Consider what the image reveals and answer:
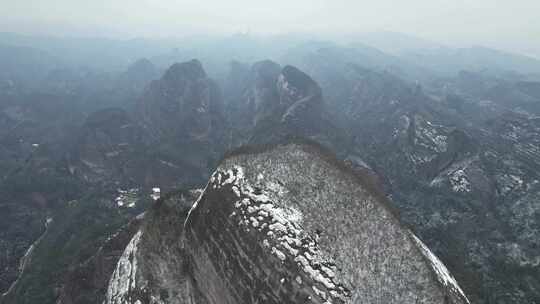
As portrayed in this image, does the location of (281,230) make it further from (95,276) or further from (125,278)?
(95,276)

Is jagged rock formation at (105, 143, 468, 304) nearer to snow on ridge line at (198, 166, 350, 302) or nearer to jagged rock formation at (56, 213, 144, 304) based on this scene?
snow on ridge line at (198, 166, 350, 302)

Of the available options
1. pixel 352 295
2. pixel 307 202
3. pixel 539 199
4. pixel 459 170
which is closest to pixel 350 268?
pixel 352 295

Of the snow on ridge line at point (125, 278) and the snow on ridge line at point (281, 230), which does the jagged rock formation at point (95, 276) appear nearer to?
the snow on ridge line at point (125, 278)

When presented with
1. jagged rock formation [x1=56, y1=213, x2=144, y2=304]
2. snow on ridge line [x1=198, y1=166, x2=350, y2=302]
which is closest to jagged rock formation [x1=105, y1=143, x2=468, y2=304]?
snow on ridge line [x1=198, y1=166, x2=350, y2=302]

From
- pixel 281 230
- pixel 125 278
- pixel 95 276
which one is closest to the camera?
pixel 281 230

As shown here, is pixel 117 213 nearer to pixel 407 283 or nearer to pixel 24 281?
pixel 24 281

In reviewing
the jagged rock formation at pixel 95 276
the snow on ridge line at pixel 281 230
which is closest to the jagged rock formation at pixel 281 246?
the snow on ridge line at pixel 281 230

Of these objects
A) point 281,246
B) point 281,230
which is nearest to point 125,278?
point 281,246

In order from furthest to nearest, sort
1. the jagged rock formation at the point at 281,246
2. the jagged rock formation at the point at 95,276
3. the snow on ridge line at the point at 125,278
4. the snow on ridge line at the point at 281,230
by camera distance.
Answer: the jagged rock formation at the point at 95,276 < the snow on ridge line at the point at 125,278 < the jagged rock formation at the point at 281,246 < the snow on ridge line at the point at 281,230

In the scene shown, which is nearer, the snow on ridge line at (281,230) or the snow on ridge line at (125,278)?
the snow on ridge line at (281,230)
